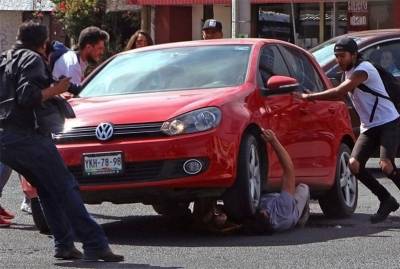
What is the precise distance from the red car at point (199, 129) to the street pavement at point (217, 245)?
317mm

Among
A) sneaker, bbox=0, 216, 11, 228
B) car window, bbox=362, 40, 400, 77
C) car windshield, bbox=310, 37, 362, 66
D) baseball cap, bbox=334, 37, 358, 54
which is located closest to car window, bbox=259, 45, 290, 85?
baseball cap, bbox=334, 37, 358, 54

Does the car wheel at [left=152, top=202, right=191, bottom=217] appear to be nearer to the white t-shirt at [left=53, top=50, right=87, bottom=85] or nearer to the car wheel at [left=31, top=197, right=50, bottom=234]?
the car wheel at [left=31, top=197, right=50, bottom=234]

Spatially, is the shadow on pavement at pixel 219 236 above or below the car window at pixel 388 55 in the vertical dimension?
below

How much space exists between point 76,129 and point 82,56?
2.23 meters

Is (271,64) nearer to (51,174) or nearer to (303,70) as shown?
(303,70)

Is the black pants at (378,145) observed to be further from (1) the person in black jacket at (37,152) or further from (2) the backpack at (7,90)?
(2) the backpack at (7,90)

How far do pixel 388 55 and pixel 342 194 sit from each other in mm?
3708

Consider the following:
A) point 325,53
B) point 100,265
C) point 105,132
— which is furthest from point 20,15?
point 100,265

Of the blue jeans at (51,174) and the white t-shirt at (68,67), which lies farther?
the white t-shirt at (68,67)

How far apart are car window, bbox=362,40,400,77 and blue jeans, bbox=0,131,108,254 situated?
7009 mm

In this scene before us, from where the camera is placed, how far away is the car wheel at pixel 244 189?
908cm

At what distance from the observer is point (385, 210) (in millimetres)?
10578

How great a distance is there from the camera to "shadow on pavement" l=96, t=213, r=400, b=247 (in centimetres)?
912

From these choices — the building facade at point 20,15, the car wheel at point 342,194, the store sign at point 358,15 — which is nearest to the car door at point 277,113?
the car wheel at point 342,194
